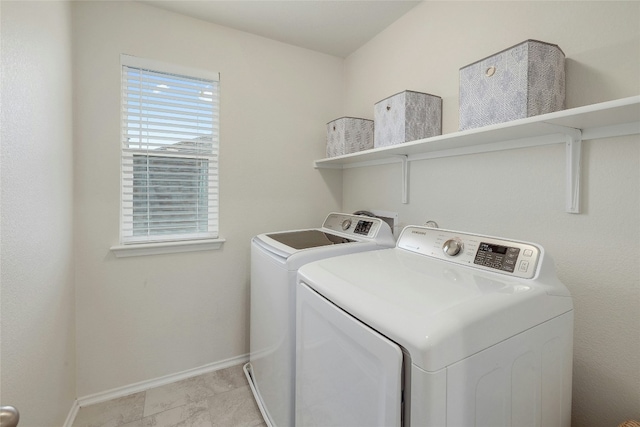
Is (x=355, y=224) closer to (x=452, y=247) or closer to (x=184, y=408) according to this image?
(x=452, y=247)

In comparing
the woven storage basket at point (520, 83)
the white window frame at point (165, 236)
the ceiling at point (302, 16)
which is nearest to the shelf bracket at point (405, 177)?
the woven storage basket at point (520, 83)

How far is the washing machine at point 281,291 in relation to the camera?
1.34 meters

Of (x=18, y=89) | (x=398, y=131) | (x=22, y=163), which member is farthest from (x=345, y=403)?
(x=18, y=89)

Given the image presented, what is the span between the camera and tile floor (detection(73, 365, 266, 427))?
165 cm

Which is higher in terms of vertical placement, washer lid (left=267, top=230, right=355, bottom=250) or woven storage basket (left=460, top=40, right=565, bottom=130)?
woven storage basket (left=460, top=40, right=565, bottom=130)

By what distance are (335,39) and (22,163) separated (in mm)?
2061

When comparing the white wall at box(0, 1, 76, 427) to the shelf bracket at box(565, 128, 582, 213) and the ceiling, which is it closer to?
the ceiling

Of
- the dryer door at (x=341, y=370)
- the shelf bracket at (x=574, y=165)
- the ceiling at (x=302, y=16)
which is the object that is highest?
the ceiling at (x=302, y=16)

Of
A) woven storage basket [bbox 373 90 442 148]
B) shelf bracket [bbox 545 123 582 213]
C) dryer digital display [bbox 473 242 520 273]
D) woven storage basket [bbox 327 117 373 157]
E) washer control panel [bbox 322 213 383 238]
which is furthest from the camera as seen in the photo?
woven storage basket [bbox 327 117 373 157]

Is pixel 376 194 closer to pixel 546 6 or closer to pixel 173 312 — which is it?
pixel 546 6

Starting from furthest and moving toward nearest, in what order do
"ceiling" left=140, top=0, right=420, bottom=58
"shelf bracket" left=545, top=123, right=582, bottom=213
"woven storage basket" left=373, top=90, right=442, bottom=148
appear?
"ceiling" left=140, top=0, right=420, bottom=58 < "woven storage basket" left=373, top=90, right=442, bottom=148 < "shelf bracket" left=545, top=123, right=582, bottom=213

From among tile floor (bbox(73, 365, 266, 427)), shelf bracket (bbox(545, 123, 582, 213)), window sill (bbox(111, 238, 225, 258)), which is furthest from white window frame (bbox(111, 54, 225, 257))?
shelf bracket (bbox(545, 123, 582, 213))

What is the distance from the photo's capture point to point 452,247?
3.85ft

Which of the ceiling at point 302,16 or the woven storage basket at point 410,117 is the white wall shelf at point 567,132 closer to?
the woven storage basket at point 410,117
